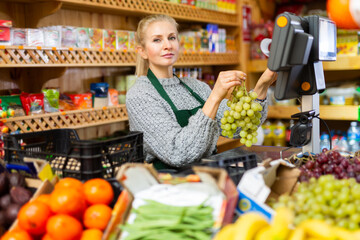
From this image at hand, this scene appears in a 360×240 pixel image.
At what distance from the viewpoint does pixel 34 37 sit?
2.80 metres

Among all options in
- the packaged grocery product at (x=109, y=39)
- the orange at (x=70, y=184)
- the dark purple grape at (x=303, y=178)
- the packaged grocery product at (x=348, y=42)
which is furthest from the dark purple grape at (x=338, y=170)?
the packaged grocery product at (x=348, y=42)

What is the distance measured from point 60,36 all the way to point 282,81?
181cm

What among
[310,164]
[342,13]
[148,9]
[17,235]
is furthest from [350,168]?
[148,9]

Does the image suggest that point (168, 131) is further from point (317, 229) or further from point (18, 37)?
point (18, 37)

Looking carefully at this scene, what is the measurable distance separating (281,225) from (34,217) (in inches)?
28.5

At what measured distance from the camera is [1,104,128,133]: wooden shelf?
9.07 ft

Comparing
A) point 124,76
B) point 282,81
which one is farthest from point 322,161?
point 124,76

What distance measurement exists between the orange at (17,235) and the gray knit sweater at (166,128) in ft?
3.04

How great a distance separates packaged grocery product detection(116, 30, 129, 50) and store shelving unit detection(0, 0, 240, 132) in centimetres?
5

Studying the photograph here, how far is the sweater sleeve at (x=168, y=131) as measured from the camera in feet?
6.69

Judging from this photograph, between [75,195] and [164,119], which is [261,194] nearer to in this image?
[75,195]

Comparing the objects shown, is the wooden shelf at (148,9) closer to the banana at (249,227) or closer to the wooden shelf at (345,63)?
the wooden shelf at (345,63)

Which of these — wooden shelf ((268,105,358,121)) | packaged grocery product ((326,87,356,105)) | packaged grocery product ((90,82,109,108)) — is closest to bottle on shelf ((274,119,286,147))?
wooden shelf ((268,105,358,121))

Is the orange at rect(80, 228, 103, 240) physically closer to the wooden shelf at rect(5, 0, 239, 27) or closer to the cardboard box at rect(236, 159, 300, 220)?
the cardboard box at rect(236, 159, 300, 220)
